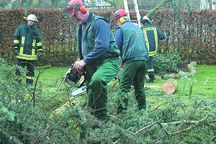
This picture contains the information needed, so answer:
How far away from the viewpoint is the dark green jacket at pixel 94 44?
6.10m

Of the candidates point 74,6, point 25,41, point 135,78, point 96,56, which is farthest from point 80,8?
point 25,41

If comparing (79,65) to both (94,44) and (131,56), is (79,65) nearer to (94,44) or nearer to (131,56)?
(94,44)

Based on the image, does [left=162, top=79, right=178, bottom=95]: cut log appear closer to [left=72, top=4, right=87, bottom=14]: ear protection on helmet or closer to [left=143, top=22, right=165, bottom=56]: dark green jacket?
[left=143, top=22, right=165, bottom=56]: dark green jacket

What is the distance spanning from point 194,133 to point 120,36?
115 inches

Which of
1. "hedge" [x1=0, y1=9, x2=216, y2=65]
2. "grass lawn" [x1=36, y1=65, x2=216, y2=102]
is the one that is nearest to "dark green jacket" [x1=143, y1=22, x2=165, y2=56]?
"grass lawn" [x1=36, y1=65, x2=216, y2=102]

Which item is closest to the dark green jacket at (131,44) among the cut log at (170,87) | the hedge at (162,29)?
the cut log at (170,87)

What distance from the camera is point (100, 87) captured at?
19.1 ft

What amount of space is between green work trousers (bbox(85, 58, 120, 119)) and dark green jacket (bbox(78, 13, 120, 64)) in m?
0.12

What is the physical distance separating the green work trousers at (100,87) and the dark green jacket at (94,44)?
124mm

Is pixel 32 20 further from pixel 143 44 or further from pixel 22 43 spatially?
pixel 143 44

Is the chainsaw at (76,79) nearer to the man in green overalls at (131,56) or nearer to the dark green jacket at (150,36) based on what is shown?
the man in green overalls at (131,56)

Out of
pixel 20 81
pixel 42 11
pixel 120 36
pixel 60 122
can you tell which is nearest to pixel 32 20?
pixel 120 36

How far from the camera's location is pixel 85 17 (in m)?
6.34

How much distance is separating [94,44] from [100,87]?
27.2 inches
